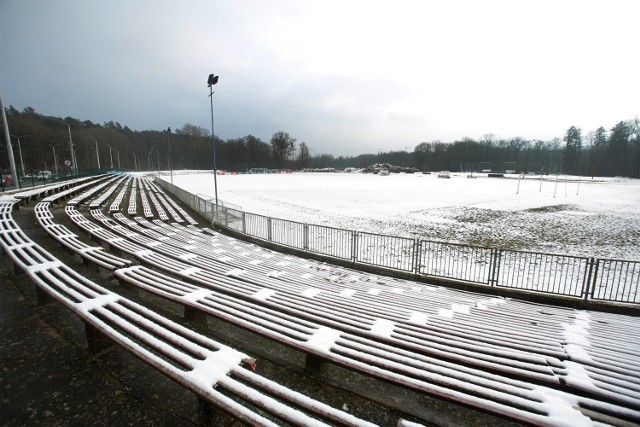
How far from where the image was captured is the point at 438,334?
4.43 metres

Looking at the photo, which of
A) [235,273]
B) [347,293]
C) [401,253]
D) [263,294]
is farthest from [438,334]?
[401,253]

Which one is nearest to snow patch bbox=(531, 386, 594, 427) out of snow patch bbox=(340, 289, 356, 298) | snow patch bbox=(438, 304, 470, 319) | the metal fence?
snow patch bbox=(438, 304, 470, 319)

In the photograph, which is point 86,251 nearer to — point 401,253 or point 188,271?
point 188,271

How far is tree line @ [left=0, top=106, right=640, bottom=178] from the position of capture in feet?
338

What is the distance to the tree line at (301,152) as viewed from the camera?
338 feet

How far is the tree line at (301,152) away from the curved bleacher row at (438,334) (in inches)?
4592

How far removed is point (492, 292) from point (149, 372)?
858 cm

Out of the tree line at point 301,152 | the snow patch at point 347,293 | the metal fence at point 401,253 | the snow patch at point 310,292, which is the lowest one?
the metal fence at point 401,253

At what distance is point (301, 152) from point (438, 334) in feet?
517

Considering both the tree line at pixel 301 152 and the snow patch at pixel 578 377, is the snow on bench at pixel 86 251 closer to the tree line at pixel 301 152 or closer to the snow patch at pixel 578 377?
the snow patch at pixel 578 377

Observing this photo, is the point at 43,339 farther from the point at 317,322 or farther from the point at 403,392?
the point at 403,392

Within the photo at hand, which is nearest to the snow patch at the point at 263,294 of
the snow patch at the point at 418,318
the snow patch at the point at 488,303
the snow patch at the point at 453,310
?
the snow patch at the point at 418,318

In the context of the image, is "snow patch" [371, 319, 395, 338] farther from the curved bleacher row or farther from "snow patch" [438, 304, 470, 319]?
"snow patch" [438, 304, 470, 319]

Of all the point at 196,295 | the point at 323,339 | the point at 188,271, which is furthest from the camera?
the point at 188,271
